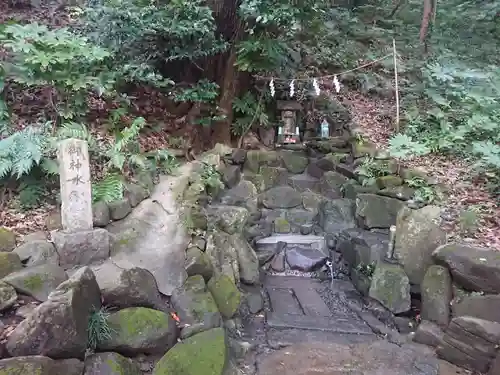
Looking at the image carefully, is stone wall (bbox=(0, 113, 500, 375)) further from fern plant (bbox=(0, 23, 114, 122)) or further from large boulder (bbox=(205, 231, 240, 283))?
fern plant (bbox=(0, 23, 114, 122))

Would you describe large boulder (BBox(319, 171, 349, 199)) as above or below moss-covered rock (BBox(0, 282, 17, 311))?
above

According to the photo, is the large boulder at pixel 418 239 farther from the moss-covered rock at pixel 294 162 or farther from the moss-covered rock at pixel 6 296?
the moss-covered rock at pixel 6 296

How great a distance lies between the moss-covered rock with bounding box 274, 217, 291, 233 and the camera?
274 inches

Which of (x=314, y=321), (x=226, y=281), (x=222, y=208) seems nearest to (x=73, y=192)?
(x=226, y=281)

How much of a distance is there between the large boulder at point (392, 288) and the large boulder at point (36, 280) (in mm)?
3788

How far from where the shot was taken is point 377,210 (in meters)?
6.24

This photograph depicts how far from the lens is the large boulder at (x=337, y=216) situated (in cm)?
679

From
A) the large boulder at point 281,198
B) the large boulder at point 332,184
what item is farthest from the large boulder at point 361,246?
the large boulder at point 281,198

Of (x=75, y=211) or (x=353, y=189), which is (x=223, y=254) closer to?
(x=75, y=211)

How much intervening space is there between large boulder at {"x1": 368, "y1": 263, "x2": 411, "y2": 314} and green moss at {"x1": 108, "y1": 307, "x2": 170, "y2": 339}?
9.45ft

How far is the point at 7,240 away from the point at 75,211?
2.18 ft

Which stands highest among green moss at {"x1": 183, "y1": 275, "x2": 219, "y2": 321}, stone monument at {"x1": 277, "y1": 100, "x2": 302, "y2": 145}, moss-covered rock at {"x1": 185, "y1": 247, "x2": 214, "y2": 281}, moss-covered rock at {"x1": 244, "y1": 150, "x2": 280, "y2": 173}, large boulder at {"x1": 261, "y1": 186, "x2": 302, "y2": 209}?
stone monument at {"x1": 277, "y1": 100, "x2": 302, "y2": 145}

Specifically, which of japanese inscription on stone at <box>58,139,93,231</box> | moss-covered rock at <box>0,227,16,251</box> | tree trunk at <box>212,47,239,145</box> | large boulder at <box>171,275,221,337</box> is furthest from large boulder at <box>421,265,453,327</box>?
moss-covered rock at <box>0,227,16,251</box>

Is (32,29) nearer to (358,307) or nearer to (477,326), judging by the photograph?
(358,307)
